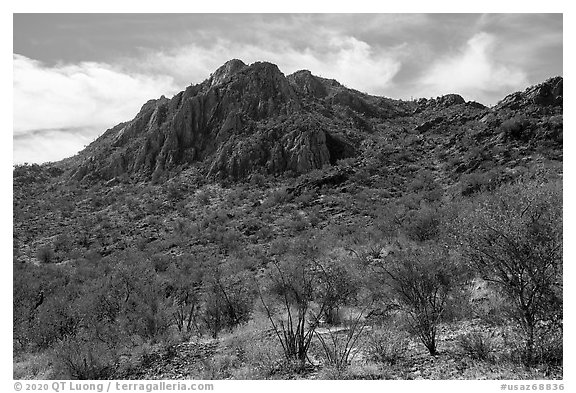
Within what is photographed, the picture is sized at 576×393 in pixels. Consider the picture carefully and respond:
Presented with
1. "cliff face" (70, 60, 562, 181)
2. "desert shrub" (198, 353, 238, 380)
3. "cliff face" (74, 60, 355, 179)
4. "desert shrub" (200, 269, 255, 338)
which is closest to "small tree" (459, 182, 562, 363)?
"desert shrub" (198, 353, 238, 380)

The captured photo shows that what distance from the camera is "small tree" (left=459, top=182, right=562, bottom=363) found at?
28.9ft

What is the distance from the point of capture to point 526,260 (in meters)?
9.03

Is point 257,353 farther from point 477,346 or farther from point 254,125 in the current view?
point 254,125

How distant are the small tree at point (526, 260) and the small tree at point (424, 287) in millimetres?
1904

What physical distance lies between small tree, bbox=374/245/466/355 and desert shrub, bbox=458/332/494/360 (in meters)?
0.76

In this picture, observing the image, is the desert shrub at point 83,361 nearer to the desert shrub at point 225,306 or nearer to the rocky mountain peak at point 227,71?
the desert shrub at point 225,306

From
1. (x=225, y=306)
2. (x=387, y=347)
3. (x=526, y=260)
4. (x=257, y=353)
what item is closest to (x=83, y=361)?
(x=257, y=353)

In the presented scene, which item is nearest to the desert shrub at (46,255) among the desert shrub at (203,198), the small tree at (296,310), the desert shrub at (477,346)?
the desert shrub at (203,198)

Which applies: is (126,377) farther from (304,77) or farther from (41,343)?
(304,77)

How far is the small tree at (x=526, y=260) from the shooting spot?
28.9ft

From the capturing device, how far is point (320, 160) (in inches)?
1959

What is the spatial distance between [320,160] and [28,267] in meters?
31.9

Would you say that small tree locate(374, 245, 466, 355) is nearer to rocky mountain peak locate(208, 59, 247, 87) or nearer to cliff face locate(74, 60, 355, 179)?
cliff face locate(74, 60, 355, 179)

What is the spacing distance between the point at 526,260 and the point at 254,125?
50539 mm
